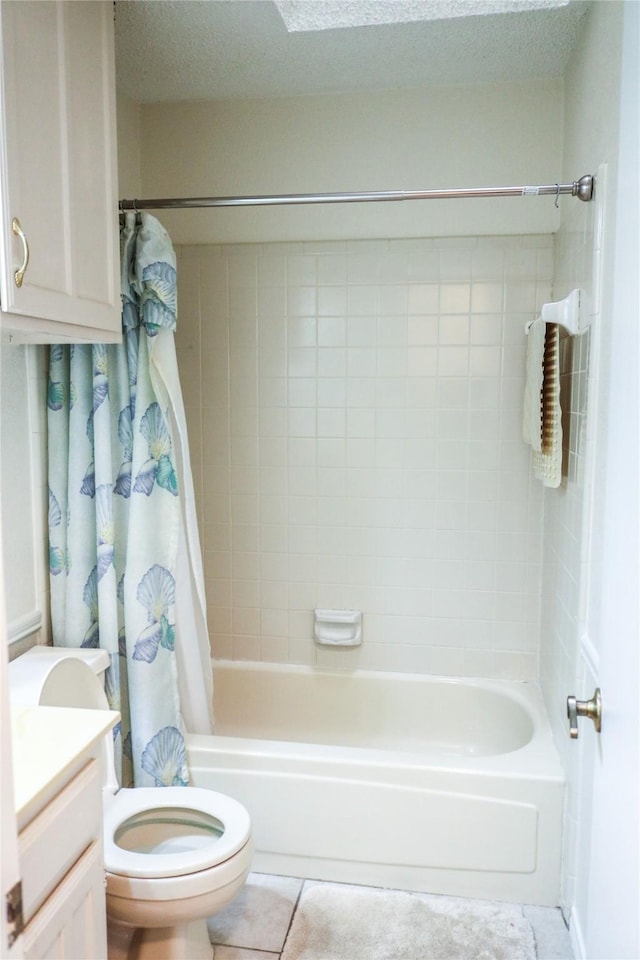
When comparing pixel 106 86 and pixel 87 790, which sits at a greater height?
pixel 106 86

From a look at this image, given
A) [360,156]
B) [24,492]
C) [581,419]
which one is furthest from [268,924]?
[360,156]

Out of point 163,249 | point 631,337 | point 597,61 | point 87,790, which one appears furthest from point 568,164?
point 87,790

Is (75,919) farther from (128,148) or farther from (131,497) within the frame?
(128,148)

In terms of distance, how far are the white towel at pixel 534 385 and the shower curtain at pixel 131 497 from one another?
3.52 feet

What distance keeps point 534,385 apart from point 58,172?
1.44 meters

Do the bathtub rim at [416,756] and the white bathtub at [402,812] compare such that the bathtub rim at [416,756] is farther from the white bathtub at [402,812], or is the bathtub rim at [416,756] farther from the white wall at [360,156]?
the white wall at [360,156]

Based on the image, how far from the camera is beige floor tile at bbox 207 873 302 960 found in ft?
6.27

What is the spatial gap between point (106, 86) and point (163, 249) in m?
0.41

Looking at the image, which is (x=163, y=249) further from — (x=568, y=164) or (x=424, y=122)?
(x=568, y=164)

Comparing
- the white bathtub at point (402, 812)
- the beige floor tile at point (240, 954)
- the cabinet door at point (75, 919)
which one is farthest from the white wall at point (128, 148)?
the beige floor tile at point (240, 954)

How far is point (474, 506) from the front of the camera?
2.62 m

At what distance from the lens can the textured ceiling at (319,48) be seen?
1966 millimetres

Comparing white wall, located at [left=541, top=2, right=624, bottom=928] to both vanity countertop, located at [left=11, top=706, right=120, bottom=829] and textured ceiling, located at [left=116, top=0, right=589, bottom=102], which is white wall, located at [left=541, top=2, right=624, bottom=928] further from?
vanity countertop, located at [left=11, top=706, right=120, bottom=829]

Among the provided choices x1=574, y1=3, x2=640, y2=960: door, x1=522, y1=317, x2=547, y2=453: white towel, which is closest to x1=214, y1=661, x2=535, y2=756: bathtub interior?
x1=522, y1=317, x2=547, y2=453: white towel
